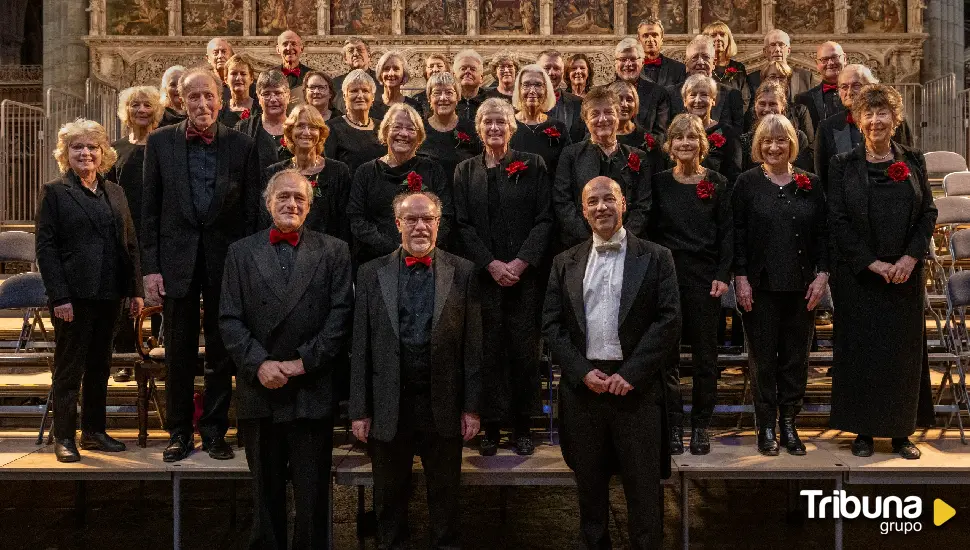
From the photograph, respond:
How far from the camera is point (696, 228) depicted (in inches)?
197

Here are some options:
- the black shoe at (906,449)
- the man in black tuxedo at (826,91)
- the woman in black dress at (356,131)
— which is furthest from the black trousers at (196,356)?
the man in black tuxedo at (826,91)

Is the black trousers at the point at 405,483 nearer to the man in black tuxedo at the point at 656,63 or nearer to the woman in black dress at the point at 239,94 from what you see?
the woman in black dress at the point at 239,94

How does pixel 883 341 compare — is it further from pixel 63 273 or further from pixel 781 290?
pixel 63 273

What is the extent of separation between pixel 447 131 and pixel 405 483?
6.61 ft

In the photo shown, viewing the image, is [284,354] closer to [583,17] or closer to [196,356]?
[196,356]

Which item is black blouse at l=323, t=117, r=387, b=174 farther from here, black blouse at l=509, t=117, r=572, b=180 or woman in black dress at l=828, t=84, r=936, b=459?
woman in black dress at l=828, t=84, r=936, b=459

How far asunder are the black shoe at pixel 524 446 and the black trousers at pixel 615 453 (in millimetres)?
652

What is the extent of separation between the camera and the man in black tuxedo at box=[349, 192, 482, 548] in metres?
4.28

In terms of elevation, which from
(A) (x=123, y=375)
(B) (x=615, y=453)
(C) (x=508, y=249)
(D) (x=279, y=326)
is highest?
(C) (x=508, y=249)

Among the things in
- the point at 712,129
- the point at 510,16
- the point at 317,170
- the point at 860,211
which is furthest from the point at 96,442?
the point at 510,16

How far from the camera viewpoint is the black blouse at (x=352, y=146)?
5609 mm

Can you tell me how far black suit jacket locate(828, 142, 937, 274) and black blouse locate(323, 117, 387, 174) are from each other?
7.63ft

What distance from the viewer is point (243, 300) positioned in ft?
14.2

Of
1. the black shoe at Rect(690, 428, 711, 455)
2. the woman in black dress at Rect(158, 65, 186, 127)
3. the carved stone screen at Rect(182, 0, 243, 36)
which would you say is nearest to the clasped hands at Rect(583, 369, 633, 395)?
the black shoe at Rect(690, 428, 711, 455)
